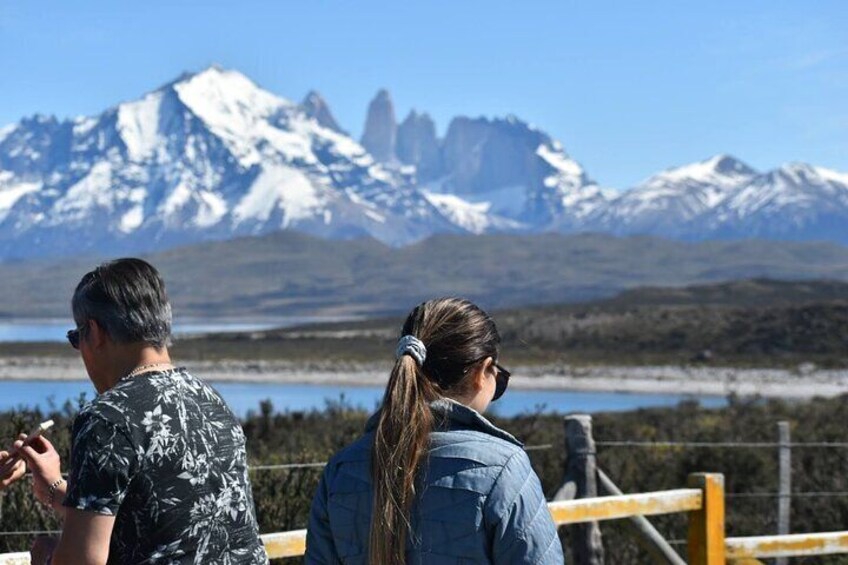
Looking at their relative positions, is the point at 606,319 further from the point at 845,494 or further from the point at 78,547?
the point at 78,547

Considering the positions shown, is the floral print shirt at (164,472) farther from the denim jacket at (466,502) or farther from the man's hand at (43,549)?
the denim jacket at (466,502)

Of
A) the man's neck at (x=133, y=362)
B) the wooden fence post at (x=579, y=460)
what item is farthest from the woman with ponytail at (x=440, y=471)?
the wooden fence post at (x=579, y=460)

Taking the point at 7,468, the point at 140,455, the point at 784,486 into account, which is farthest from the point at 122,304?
the point at 784,486

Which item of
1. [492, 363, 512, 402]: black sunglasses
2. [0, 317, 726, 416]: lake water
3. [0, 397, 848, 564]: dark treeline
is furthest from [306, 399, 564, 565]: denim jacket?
[0, 317, 726, 416]: lake water

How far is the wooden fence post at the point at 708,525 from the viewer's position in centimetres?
501

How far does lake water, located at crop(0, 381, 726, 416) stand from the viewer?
46.1 m

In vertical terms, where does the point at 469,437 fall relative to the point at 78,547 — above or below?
above

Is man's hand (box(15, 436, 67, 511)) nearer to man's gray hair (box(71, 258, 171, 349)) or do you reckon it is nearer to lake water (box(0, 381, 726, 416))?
man's gray hair (box(71, 258, 171, 349))

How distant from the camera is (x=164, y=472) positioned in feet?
9.53

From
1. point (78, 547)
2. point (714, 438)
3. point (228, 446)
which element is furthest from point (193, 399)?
point (714, 438)

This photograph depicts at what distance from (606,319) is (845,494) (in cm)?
7991

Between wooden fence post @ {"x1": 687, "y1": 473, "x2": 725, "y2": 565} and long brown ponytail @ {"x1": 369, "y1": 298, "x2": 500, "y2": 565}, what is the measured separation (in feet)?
7.82

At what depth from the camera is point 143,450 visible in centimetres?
287

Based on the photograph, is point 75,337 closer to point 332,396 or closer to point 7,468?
point 7,468
